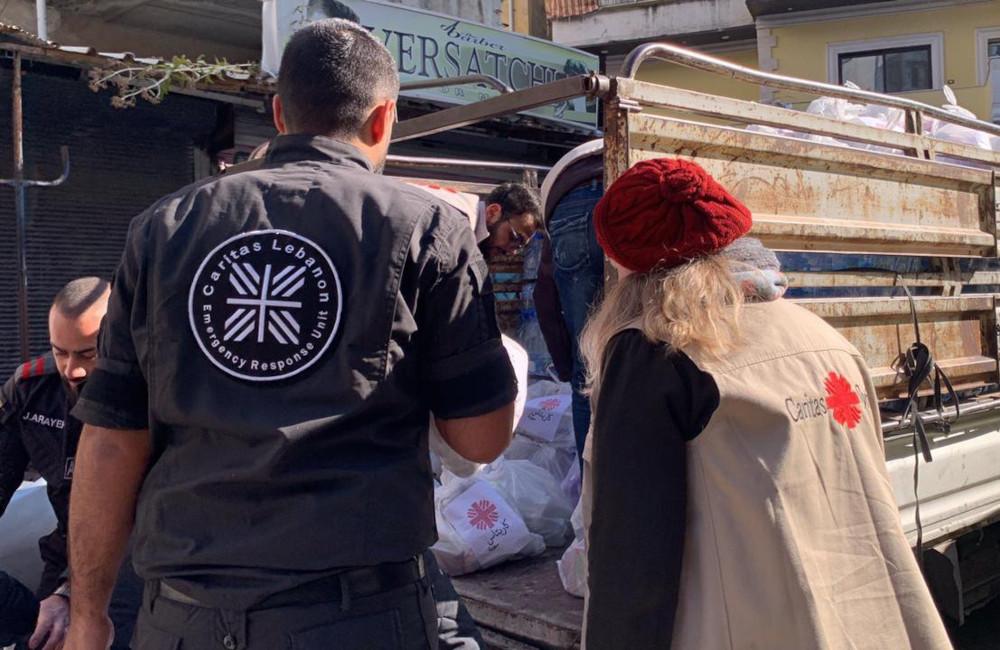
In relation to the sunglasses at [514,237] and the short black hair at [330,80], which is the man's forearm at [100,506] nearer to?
the short black hair at [330,80]

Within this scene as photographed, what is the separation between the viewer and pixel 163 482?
151 centimetres

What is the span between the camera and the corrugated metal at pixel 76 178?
280 inches

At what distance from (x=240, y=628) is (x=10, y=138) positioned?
6.87 meters

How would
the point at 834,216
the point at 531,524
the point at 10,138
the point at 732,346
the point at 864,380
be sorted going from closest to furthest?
the point at 732,346
the point at 864,380
the point at 834,216
the point at 531,524
the point at 10,138

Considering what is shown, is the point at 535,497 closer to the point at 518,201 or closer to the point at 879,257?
the point at 518,201

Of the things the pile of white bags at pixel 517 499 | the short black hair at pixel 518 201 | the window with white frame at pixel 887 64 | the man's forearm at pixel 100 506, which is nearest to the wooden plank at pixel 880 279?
the pile of white bags at pixel 517 499

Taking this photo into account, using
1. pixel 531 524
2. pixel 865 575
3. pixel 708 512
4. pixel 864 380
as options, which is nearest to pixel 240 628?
pixel 708 512

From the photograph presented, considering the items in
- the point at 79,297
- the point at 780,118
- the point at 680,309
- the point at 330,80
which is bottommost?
the point at 680,309

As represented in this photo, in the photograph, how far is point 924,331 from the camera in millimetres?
3002

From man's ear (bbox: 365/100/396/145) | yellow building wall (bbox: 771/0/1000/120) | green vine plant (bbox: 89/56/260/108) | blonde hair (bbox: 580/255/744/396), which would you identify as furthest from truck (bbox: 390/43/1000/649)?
yellow building wall (bbox: 771/0/1000/120)

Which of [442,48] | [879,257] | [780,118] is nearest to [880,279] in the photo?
[879,257]

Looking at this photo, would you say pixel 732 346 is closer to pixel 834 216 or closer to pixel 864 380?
Result: pixel 864 380

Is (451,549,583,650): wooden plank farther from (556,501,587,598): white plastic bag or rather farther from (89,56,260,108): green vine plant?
(89,56,260,108): green vine plant

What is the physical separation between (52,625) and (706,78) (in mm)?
18744
